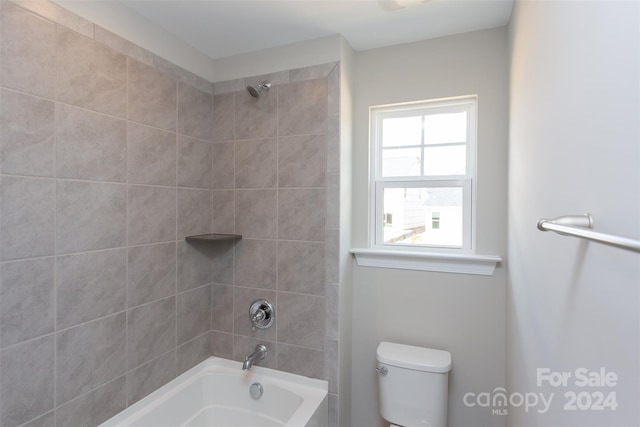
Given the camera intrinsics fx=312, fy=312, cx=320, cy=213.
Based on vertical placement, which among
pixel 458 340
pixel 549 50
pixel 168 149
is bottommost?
pixel 458 340

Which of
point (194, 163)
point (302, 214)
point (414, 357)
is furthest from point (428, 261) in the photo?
point (194, 163)

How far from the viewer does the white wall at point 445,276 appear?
173cm

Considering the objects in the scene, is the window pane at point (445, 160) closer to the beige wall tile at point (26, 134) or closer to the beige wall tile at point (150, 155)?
the beige wall tile at point (150, 155)

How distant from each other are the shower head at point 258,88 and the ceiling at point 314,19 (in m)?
0.25

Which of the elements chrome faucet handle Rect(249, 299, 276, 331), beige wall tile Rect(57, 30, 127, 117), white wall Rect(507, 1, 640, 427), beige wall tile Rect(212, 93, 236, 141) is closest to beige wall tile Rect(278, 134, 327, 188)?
beige wall tile Rect(212, 93, 236, 141)

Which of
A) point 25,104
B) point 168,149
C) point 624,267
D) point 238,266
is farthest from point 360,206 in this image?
point 25,104

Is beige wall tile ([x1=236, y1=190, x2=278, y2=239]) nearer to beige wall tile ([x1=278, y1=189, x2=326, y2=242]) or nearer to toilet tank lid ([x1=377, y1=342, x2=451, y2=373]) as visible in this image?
beige wall tile ([x1=278, y1=189, x2=326, y2=242])

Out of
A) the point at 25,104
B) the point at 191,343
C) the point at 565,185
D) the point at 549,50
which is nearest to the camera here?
the point at 565,185

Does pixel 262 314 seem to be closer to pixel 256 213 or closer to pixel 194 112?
pixel 256 213

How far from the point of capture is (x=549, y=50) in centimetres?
91

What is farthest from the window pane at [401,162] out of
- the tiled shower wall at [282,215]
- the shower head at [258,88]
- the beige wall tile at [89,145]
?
the beige wall tile at [89,145]

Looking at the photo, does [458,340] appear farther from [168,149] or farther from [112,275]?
[168,149]

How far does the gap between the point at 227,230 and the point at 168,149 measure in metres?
0.62

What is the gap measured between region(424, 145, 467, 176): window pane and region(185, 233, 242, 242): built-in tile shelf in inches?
50.3
